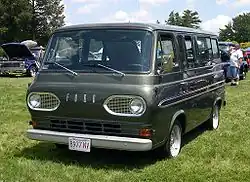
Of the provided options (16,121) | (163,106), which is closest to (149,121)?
(163,106)

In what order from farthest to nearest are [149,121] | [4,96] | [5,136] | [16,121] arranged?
[4,96]
[16,121]
[5,136]
[149,121]

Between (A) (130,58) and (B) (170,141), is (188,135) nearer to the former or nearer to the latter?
(B) (170,141)

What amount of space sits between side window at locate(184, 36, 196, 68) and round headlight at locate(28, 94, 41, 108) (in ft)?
8.10

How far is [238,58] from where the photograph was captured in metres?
19.5

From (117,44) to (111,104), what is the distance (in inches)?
39.1

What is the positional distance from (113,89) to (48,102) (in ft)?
3.51

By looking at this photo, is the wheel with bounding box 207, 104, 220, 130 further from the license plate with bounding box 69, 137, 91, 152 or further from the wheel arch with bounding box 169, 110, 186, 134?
the license plate with bounding box 69, 137, 91, 152

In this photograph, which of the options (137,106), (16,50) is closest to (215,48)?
(137,106)

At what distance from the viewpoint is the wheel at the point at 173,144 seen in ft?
21.1

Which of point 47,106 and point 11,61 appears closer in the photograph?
point 47,106

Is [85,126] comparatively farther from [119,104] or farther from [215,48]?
[215,48]

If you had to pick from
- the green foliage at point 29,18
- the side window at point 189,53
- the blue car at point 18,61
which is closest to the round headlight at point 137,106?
the side window at point 189,53

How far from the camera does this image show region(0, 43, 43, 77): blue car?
2484 centimetres

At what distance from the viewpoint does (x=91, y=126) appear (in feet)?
19.6
